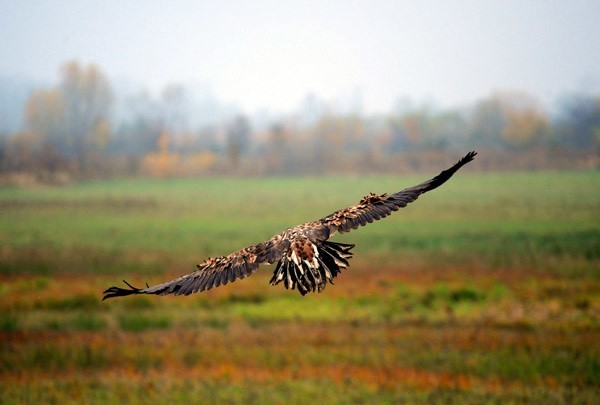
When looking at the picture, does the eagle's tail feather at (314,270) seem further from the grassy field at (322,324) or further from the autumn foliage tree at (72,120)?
the autumn foliage tree at (72,120)

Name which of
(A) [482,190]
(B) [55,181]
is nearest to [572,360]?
(A) [482,190]

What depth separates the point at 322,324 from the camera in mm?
27109

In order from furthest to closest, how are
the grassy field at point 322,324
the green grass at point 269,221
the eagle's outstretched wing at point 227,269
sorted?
the green grass at point 269,221, the grassy field at point 322,324, the eagle's outstretched wing at point 227,269

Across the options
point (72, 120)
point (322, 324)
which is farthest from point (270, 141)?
point (322, 324)

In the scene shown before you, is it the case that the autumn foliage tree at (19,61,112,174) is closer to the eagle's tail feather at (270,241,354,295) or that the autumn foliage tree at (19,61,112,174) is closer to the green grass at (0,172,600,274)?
the green grass at (0,172,600,274)

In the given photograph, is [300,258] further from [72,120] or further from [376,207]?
[72,120]

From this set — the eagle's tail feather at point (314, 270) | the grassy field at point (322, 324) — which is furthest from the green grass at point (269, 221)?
the eagle's tail feather at point (314, 270)

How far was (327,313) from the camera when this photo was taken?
28.7 m

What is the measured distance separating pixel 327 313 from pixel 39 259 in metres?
16.8

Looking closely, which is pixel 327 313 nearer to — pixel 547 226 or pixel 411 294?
pixel 411 294

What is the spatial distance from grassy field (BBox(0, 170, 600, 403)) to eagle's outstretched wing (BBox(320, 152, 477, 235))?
10.7m

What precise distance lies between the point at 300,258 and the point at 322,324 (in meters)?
19.8

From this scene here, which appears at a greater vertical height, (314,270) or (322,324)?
(314,270)

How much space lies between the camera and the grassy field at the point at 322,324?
20453 mm
